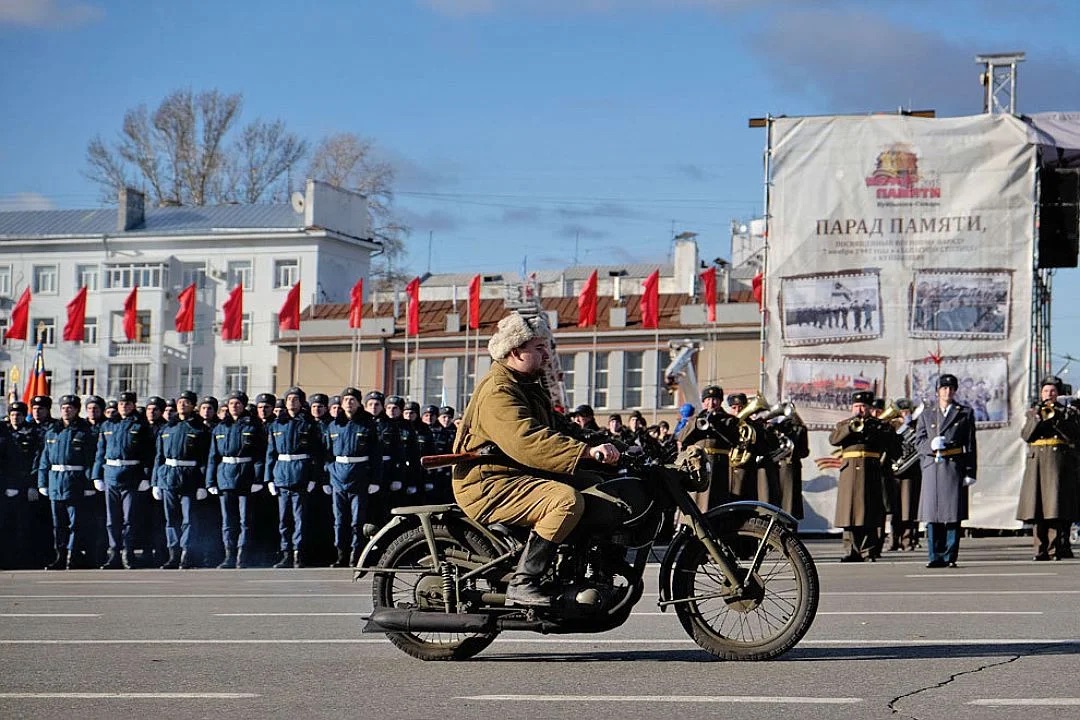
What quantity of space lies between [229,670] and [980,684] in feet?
10.8

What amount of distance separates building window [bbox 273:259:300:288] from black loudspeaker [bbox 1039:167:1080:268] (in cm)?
6452

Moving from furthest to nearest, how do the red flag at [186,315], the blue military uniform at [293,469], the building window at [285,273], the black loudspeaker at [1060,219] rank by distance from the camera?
the building window at [285,273] < the red flag at [186,315] < the black loudspeaker at [1060,219] < the blue military uniform at [293,469]

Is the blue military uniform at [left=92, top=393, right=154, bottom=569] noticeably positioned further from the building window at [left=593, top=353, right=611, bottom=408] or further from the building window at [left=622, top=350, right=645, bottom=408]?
the building window at [left=593, top=353, right=611, bottom=408]

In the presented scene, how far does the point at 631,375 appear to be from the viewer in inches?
2825

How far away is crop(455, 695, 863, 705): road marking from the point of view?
23.4 ft

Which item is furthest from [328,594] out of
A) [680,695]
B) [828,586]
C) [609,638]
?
[680,695]

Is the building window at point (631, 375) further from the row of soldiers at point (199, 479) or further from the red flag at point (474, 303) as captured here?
the row of soldiers at point (199, 479)

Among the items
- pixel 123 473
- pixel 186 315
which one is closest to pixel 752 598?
pixel 123 473

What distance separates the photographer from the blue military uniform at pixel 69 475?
21.1 metres

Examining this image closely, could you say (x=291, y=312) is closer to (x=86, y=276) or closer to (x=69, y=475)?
(x=86, y=276)

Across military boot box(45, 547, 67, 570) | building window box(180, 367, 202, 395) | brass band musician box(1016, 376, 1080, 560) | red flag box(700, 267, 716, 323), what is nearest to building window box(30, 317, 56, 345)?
building window box(180, 367, 202, 395)

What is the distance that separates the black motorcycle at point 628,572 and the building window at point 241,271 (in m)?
79.3

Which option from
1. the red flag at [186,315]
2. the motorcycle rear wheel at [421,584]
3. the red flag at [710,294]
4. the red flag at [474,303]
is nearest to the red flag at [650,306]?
the red flag at [710,294]

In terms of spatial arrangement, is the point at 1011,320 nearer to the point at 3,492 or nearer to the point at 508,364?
the point at 3,492
